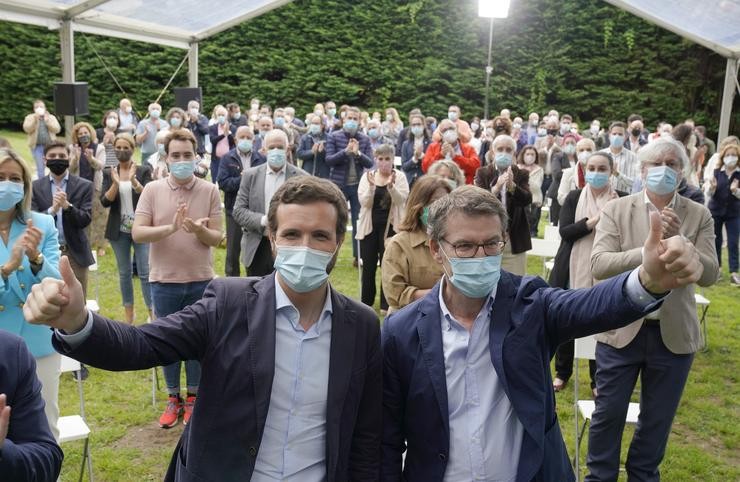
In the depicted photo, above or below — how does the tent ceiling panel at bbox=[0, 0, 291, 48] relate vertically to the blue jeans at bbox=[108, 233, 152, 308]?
above

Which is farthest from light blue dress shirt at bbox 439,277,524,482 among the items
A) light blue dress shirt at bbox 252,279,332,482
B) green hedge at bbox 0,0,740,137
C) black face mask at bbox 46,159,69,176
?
green hedge at bbox 0,0,740,137

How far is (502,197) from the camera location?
20.5 ft

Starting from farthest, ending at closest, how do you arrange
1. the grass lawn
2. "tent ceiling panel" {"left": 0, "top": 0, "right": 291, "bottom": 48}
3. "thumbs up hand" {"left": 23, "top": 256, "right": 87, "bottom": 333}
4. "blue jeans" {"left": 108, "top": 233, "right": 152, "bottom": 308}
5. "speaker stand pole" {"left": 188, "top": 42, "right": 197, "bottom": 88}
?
"speaker stand pole" {"left": 188, "top": 42, "right": 197, "bottom": 88} < "tent ceiling panel" {"left": 0, "top": 0, "right": 291, "bottom": 48} < "blue jeans" {"left": 108, "top": 233, "right": 152, "bottom": 308} < the grass lawn < "thumbs up hand" {"left": 23, "top": 256, "right": 87, "bottom": 333}

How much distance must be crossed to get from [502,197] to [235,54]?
21959 millimetres

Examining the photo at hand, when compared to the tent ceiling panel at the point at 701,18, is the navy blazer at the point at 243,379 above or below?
below

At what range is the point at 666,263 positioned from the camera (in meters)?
1.96

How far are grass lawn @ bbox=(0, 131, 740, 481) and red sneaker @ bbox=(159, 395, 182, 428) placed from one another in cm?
6

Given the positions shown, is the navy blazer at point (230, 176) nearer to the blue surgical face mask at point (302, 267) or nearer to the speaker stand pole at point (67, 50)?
the speaker stand pole at point (67, 50)

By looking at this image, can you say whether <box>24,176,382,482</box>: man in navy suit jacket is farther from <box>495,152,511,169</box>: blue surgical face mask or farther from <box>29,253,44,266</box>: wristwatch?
<box>495,152,511,169</box>: blue surgical face mask

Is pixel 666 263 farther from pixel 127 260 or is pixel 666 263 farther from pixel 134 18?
pixel 134 18

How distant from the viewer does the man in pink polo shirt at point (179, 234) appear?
523 cm

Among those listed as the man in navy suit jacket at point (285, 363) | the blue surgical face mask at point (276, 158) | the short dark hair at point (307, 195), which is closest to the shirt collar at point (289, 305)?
the man in navy suit jacket at point (285, 363)

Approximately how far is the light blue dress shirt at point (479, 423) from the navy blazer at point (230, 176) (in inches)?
242

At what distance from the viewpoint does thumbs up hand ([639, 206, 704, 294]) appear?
6.37ft
